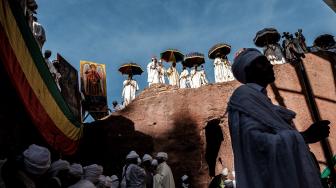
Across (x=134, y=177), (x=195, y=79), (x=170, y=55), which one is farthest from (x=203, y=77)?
(x=134, y=177)

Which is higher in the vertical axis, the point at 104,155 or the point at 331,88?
the point at 331,88


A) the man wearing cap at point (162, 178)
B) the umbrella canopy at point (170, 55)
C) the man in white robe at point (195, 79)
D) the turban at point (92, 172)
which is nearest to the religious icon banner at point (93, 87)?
the umbrella canopy at point (170, 55)

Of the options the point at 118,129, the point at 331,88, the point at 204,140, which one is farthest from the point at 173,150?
the point at 331,88

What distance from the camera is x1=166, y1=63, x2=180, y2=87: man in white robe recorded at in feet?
65.8

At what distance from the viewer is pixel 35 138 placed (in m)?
8.92

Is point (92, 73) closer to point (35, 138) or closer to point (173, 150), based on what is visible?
point (173, 150)

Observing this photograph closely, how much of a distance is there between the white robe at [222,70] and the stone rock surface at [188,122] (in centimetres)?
325

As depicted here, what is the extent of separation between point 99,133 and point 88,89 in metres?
2.82

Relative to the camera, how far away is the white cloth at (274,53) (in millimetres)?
17172

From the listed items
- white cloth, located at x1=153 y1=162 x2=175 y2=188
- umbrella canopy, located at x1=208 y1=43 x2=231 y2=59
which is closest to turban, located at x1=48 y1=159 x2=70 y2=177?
white cloth, located at x1=153 y1=162 x2=175 y2=188

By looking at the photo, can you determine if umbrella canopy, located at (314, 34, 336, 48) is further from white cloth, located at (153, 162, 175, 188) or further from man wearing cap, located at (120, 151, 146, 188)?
man wearing cap, located at (120, 151, 146, 188)

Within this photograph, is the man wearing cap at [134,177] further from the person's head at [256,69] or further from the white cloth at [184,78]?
the white cloth at [184,78]

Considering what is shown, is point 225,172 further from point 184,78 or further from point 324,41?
point 324,41

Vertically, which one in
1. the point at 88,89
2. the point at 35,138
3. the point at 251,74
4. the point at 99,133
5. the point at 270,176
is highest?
the point at 88,89
